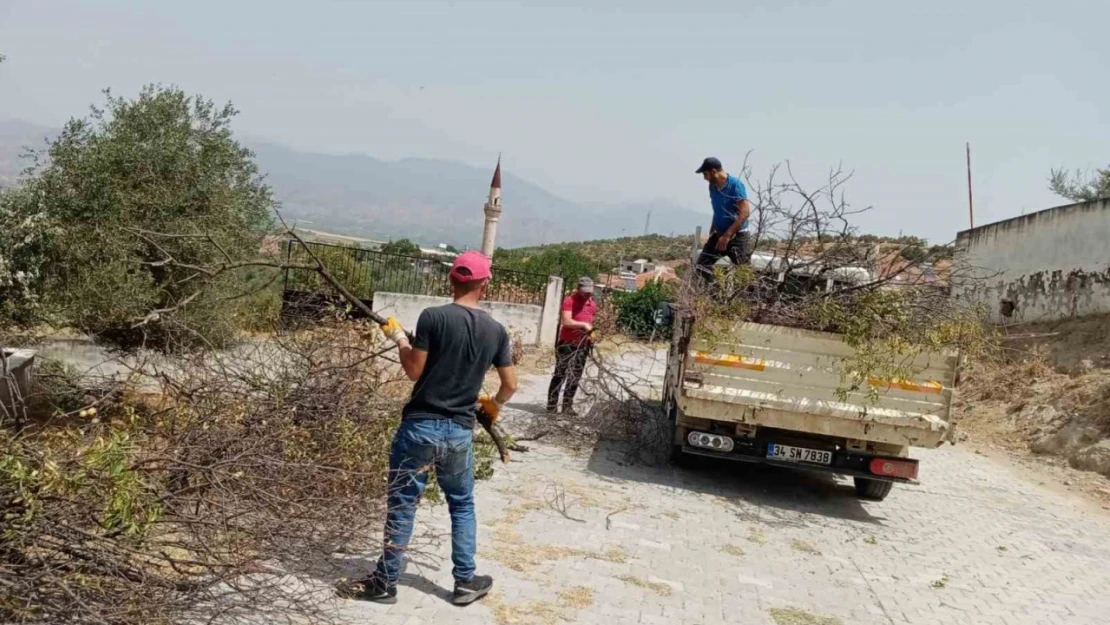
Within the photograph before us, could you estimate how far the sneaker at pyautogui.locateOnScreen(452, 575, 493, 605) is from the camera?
4383 mm

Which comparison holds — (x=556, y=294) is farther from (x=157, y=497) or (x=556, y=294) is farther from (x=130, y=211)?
(x=157, y=497)

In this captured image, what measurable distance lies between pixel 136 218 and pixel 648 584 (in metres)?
6.69

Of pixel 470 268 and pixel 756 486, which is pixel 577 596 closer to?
pixel 470 268

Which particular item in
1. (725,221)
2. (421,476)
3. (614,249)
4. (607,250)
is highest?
(614,249)

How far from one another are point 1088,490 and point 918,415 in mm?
4840

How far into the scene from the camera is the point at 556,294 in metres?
20.2

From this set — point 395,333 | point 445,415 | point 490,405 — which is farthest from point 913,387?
point 395,333

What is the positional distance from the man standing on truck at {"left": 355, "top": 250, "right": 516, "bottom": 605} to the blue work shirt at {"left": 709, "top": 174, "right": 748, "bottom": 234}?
4740 millimetres

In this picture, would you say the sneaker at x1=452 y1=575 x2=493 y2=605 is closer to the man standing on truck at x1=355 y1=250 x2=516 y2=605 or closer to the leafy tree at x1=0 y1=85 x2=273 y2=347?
the man standing on truck at x1=355 y1=250 x2=516 y2=605

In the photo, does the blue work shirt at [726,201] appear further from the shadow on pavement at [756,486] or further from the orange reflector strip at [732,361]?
the shadow on pavement at [756,486]

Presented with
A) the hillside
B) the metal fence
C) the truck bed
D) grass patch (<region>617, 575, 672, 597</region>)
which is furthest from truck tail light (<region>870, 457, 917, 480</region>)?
the hillside

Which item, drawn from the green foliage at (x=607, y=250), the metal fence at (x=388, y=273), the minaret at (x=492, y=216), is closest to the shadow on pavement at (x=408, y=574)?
the metal fence at (x=388, y=273)

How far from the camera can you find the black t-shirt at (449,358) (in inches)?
166

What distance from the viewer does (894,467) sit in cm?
727
